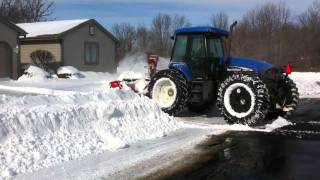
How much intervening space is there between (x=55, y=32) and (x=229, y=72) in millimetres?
21841

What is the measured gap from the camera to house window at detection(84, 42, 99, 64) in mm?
35406

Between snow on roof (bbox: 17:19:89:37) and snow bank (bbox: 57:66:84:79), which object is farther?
snow on roof (bbox: 17:19:89:37)

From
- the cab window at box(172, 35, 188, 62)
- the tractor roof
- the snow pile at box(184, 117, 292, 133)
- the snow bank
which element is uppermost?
the tractor roof

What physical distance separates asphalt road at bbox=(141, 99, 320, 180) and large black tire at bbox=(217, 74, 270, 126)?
0.77 m

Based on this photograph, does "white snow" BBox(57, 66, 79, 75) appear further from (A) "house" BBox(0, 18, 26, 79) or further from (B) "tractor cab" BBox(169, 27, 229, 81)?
(B) "tractor cab" BBox(169, 27, 229, 81)

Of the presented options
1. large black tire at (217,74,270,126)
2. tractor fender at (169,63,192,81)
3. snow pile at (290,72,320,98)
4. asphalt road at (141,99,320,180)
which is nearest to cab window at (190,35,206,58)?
tractor fender at (169,63,192,81)

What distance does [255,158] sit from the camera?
8.53 metres

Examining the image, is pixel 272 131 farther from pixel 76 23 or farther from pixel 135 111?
pixel 76 23

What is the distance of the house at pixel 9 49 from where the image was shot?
28844mm

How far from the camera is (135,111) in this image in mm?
11469

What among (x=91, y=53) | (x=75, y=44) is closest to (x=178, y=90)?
(x=75, y=44)

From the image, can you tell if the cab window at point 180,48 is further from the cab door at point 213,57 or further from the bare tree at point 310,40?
the bare tree at point 310,40

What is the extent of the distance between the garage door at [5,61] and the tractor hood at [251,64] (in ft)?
61.4

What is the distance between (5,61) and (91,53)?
7.93m
